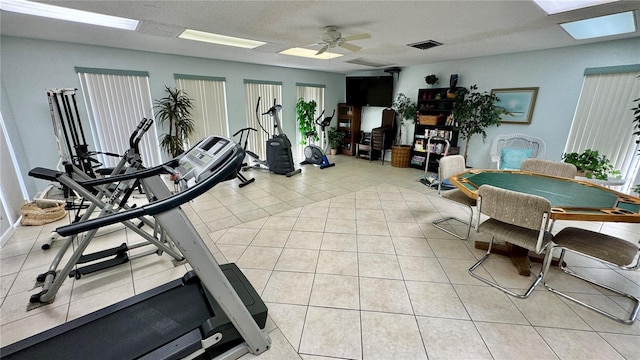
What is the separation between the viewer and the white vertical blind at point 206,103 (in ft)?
16.1

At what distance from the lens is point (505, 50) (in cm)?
417

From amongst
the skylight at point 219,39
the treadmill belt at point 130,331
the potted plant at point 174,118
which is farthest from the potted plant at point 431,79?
the treadmill belt at point 130,331

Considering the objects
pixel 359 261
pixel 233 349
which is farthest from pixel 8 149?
pixel 359 261

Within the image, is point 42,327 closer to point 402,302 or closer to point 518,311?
point 402,302

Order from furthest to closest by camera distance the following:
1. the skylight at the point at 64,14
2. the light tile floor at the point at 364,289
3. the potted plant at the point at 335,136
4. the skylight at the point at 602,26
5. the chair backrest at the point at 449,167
A: the potted plant at the point at 335,136 < the chair backrest at the point at 449,167 < the skylight at the point at 602,26 < the skylight at the point at 64,14 < the light tile floor at the point at 364,289

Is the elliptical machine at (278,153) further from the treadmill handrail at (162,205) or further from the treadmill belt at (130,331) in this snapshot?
the treadmill handrail at (162,205)

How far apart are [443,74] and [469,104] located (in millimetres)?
1078

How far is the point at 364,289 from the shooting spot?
6.78ft

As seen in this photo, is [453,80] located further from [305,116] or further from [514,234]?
[514,234]

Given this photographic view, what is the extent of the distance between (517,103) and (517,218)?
3737mm

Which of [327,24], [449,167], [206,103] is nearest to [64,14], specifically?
[206,103]

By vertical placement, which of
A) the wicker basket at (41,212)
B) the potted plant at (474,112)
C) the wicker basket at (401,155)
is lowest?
the wicker basket at (41,212)

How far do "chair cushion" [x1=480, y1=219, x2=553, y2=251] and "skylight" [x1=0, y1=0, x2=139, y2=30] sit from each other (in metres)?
4.32

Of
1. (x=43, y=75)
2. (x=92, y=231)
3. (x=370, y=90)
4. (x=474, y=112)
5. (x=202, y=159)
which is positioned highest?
(x=370, y=90)
